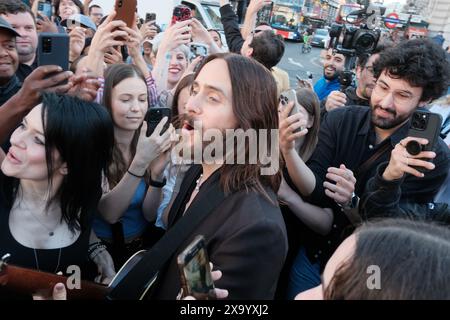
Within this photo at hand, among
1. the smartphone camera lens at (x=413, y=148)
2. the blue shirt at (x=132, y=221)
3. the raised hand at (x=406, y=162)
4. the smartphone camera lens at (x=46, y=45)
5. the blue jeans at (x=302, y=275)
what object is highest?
the smartphone camera lens at (x=46, y=45)

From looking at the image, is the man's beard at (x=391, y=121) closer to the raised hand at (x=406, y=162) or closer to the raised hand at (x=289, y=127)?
the raised hand at (x=406, y=162)

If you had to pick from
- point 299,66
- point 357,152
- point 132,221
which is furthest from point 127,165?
point 299,66

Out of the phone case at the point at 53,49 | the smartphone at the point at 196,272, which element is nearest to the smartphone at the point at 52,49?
the phone case at the point at 53,49

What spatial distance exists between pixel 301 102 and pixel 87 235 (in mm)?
1516

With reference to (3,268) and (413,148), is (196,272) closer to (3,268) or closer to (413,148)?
(3,268)

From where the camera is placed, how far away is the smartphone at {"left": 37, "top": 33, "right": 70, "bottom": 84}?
5.52 feet

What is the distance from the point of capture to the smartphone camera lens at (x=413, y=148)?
4.94 ft

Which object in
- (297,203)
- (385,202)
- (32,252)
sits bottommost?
(32,252)

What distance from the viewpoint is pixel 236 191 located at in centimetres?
133

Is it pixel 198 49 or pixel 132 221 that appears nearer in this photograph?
pixel 132 221

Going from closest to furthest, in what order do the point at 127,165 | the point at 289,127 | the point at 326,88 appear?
the point at 289,127 < the point at 127,165 < the point at 326,88

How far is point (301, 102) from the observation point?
236cm

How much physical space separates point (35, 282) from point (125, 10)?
5.87ft

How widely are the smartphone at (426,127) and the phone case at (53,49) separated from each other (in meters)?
1.65
